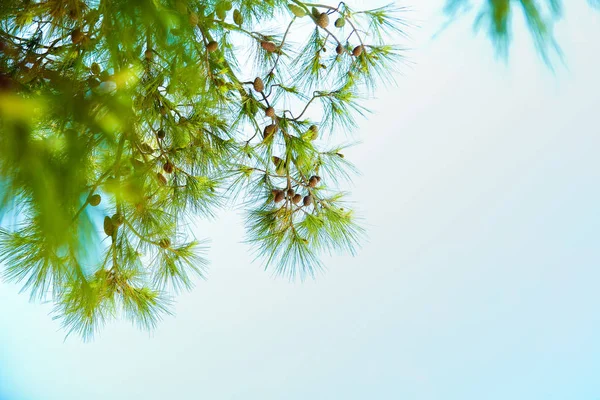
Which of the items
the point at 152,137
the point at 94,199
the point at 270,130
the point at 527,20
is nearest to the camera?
the point at 527,20

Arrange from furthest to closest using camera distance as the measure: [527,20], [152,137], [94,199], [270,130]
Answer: [152,137]
[270,130]
[94,199]
[527,20]

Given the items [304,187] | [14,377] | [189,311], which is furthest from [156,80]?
[14,377]

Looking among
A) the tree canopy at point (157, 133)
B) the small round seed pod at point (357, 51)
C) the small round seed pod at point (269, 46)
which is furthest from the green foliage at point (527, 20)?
the small round seed pod at point (269, 46)

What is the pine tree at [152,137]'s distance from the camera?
3.08ft

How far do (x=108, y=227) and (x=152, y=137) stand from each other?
28 centimetres

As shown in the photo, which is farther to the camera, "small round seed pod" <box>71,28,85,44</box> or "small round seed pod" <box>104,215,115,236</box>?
"small round seed pod" <box>104,215,115,236</box>

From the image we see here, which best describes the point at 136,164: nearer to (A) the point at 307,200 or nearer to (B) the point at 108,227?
(B) the point at 108,227

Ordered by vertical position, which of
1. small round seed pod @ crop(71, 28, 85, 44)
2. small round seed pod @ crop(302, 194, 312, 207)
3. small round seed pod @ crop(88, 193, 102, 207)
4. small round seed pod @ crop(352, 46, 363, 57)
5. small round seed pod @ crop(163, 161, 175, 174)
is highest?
small round seed pod @ crop(352, 46, 363, 57)

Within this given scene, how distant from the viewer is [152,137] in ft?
4.30

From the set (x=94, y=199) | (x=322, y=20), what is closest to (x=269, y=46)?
(x=322, y=20)

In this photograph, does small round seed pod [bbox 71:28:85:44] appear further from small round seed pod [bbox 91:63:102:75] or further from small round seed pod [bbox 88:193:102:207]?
small round seed pod [bbox 88:193:102:207]

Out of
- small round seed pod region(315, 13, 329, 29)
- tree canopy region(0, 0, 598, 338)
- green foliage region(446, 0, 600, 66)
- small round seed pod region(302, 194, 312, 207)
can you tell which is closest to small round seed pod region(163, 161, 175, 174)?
tree canopy region(0, 0, 598, 338)

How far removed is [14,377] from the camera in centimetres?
290

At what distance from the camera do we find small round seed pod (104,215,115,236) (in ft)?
3.58
